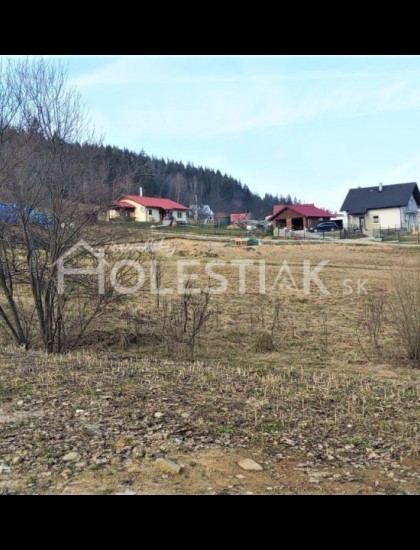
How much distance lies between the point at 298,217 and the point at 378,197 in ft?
32.0

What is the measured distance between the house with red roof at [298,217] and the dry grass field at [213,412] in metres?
47.0

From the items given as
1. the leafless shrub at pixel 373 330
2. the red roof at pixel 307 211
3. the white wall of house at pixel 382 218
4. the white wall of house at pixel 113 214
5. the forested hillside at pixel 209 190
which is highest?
the forested hillside at pixel 209 190

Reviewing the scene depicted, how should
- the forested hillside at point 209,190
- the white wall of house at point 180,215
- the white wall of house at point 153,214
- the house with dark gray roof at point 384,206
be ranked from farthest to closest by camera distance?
A: the forested hillside at point 209,190
the white wall of house at point 180,215
the white wall of house at point 153,214
the house with dark gray roof at point 384,206

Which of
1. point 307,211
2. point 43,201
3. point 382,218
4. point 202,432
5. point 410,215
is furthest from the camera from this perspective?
point 307,211

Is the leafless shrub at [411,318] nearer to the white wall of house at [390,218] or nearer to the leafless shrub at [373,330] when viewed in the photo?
the leafless shrub at [373,330]

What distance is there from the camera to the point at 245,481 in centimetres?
304

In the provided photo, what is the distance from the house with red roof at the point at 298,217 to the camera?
5588cm

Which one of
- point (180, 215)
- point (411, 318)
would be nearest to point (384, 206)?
point (180, 215)

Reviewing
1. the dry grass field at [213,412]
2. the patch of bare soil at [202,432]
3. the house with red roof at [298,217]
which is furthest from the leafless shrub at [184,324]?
the house with red roof at [298,217]

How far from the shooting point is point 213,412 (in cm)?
442

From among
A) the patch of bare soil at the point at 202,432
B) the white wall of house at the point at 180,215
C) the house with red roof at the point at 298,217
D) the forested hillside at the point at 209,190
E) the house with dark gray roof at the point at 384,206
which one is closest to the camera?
the patch of bare soil at the point at 202,432

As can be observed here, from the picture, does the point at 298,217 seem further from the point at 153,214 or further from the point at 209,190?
the point at 209,190
